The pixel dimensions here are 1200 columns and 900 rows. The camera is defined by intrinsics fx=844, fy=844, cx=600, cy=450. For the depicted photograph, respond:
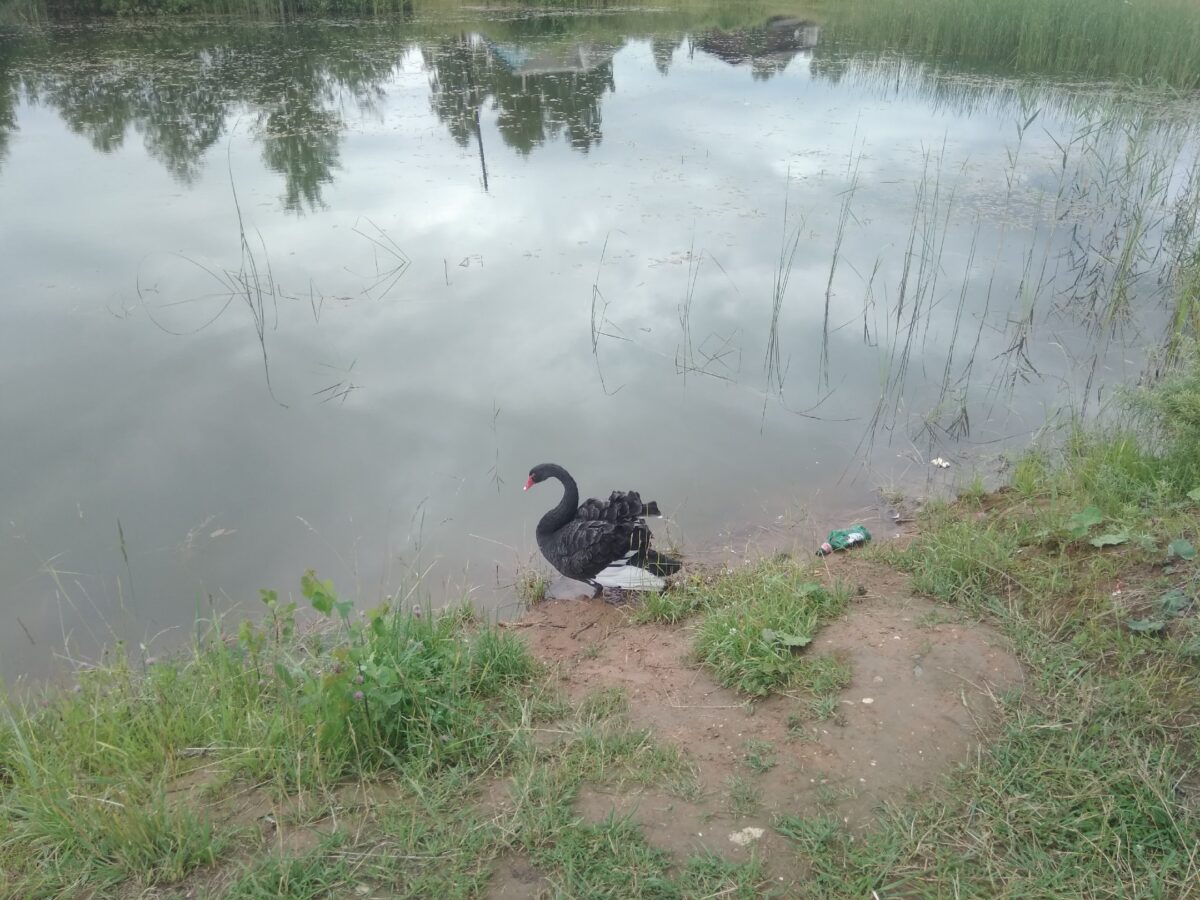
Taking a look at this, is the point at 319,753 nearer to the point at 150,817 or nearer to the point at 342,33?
the point at 150,817

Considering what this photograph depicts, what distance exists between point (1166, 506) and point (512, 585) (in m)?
2.92

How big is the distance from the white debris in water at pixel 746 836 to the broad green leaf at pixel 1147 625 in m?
1.48

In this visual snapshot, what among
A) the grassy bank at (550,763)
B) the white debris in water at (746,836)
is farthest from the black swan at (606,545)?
the white debris in water at (746,836)

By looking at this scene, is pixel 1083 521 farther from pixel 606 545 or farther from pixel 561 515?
pixel 561 515

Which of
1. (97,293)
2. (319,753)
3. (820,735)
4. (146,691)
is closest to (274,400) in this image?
(97,293)

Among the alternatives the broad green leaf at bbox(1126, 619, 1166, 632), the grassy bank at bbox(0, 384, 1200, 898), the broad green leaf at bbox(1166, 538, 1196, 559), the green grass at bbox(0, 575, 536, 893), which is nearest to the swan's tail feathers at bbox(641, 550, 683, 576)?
the grassy bank at bbox(0, 384, 1200, 898)

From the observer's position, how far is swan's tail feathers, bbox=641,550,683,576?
155 inches

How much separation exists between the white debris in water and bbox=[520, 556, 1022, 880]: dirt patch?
0.04 feet

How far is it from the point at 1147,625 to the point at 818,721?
3.73ft

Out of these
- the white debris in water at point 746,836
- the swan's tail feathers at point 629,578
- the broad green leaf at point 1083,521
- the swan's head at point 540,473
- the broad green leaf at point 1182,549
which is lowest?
the swan's tail feathers at point 629,578

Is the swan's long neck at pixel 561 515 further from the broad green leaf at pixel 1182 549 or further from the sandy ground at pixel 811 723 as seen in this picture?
the broad green leaf at pixel 1182 549

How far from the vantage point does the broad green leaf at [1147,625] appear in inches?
→ 107

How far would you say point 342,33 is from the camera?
16.4 m

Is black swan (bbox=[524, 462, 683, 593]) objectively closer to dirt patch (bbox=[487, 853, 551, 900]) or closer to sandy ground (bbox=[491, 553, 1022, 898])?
sandy ground (bbox=[491, 553, 1022, 898])
